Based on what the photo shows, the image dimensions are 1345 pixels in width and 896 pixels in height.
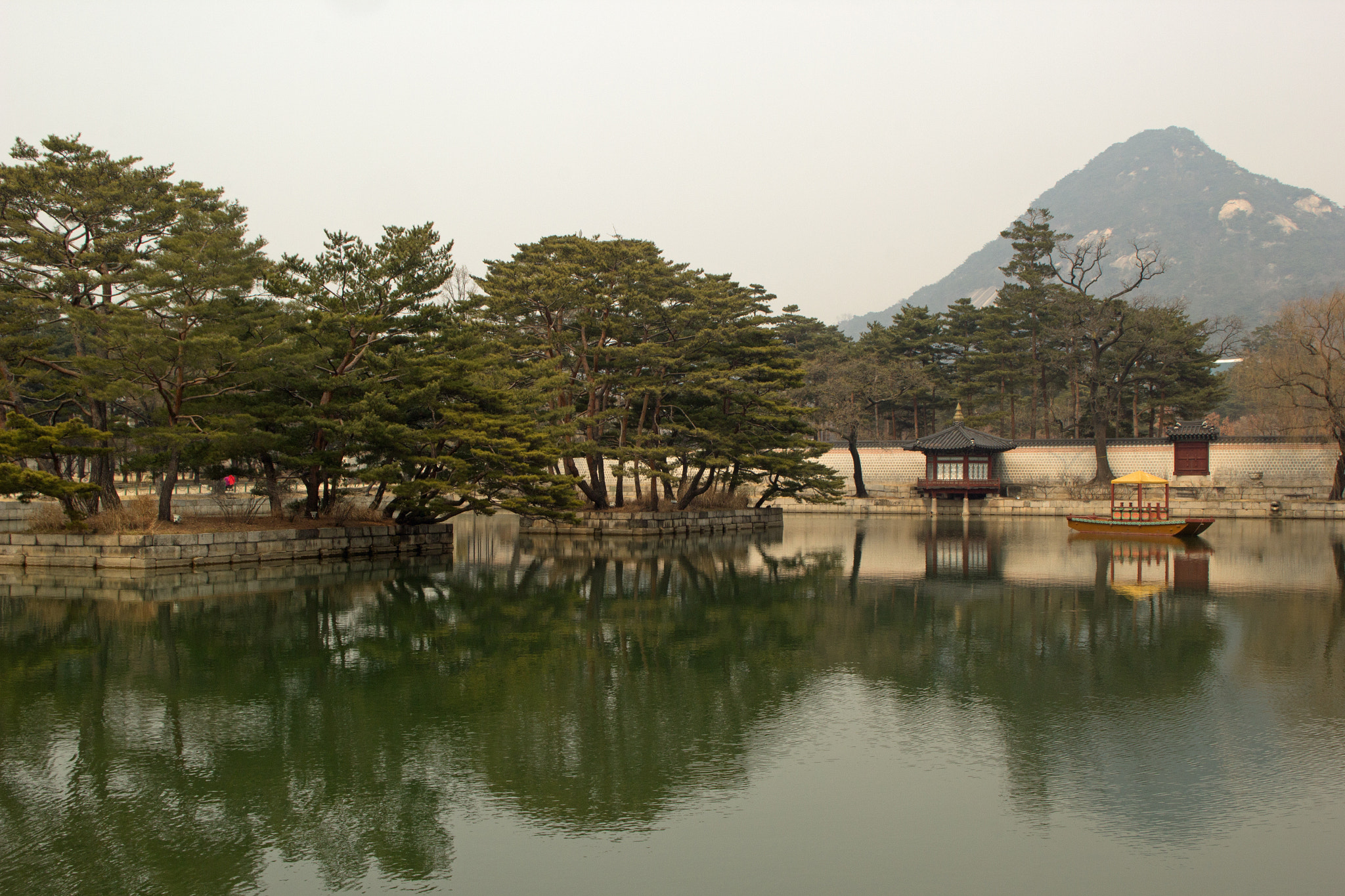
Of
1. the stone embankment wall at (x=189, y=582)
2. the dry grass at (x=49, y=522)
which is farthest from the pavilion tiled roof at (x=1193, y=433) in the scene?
the dry grass at (x=49, y=522)

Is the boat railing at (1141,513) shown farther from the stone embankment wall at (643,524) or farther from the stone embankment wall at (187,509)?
the stone embankment wall at (187,509)

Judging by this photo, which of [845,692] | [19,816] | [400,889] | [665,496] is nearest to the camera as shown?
[400,889]

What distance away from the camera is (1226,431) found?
62781 mm

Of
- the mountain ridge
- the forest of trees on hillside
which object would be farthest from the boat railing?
the mountain ridge

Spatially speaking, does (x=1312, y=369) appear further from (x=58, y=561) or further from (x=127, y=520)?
(x=58, y=561)

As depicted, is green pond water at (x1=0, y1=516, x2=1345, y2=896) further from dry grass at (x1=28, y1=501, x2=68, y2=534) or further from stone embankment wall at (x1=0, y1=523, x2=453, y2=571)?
dry grass at (x1=28, y1=501, x2=68, y2=534)

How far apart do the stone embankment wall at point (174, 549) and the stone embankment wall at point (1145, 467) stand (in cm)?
2505

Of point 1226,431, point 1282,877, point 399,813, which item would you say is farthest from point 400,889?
point 1226,431

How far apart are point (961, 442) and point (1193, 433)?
9.45 m

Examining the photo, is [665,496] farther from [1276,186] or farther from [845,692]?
[1276,186]

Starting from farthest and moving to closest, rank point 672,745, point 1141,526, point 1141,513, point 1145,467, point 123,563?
1. point 1145,467
2. point 1141,513
3. point 1141,526
4. point 123,563
5. point 672,745

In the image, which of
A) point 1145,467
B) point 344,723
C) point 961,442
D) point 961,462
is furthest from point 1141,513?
point 344,723

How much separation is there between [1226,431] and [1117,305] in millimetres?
29100

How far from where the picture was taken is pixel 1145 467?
132 feet
